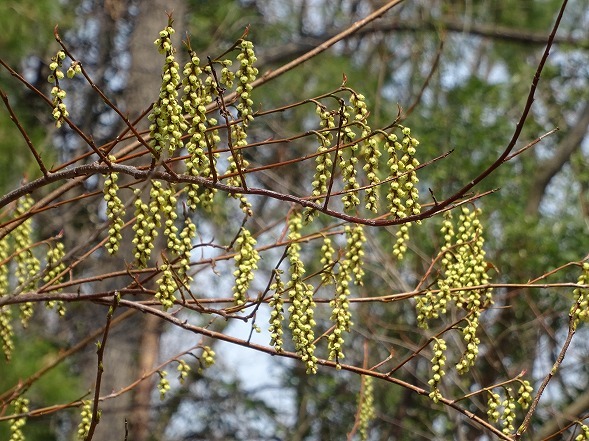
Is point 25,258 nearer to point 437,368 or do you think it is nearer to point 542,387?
point 437,368

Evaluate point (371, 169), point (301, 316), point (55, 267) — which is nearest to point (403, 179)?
point (371, 169)

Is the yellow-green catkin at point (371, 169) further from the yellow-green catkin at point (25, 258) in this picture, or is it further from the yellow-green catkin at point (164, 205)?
the yellow-green catkin at point (25, 258)

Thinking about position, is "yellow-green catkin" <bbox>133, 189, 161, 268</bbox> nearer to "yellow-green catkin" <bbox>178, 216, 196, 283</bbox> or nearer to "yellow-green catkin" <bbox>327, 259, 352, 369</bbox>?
"yellow-green catkin" <bbox>178, 216, 196, 283</bbox>

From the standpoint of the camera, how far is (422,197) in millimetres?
7723

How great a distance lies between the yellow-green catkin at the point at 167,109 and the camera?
85.2 inches

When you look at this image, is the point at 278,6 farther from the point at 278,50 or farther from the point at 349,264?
the point at 349,264

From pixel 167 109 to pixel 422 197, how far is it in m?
5.68

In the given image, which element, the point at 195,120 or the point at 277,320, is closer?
the point at 195,120

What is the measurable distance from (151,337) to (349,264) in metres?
7.75

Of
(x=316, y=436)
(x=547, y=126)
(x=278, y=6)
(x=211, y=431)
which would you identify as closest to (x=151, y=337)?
(x=211, y=431)

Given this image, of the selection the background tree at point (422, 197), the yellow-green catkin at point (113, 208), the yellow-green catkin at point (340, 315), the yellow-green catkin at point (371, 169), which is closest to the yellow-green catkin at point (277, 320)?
the yellow-green catkin at point (340, 315)

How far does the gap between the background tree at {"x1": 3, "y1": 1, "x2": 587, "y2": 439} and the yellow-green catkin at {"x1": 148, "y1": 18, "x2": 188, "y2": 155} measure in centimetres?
378

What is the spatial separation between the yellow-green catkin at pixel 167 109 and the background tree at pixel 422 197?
3777 mm

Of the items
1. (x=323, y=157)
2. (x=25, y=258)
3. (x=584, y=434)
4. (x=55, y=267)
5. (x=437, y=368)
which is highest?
(x=25, y=258)
